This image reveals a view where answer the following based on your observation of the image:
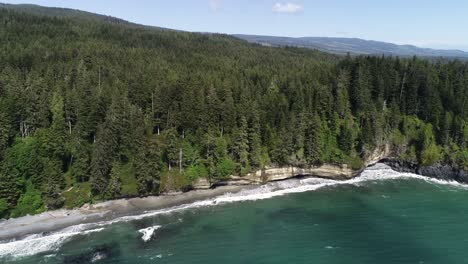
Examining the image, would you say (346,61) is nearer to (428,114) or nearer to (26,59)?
(428,114)

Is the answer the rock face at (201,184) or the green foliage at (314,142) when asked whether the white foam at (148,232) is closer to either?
the rock face at (201,184)

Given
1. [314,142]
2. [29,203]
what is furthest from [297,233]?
[29,203]

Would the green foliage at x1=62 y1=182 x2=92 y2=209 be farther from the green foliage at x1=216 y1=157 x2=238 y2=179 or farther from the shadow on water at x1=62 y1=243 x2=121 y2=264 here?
the green foliage at x1=216 y1=157 x2=238 y2=179

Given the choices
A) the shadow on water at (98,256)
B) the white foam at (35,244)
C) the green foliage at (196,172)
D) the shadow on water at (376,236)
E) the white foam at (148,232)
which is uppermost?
the green foliage at (196,172)

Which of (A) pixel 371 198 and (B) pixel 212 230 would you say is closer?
(B) pixel 212 230

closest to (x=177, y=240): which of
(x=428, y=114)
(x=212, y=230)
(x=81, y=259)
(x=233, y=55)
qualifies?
(x=212, y=230)

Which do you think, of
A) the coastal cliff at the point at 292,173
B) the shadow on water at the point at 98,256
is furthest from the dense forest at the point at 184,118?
the shadow on water at the point at 98,256
